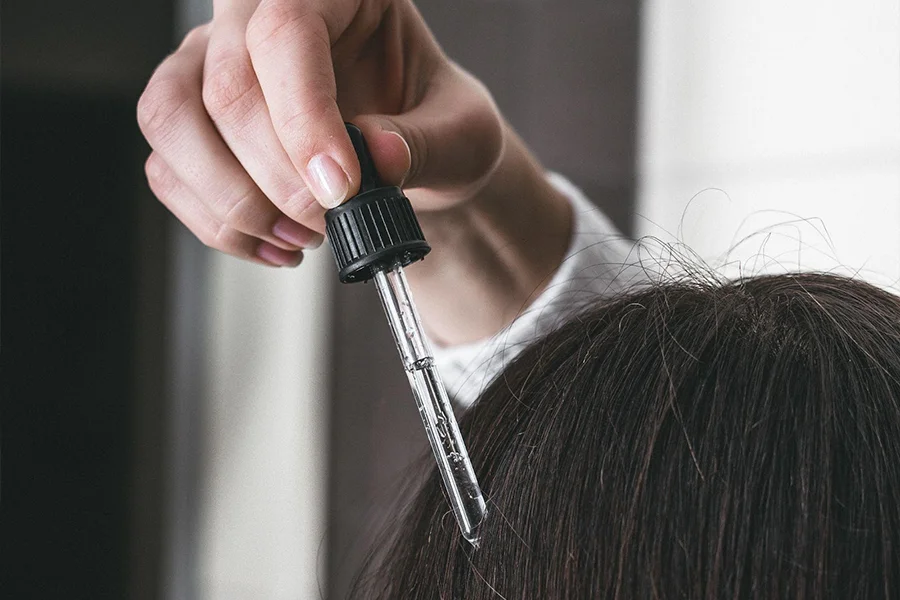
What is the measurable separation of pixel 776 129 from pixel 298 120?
657mm

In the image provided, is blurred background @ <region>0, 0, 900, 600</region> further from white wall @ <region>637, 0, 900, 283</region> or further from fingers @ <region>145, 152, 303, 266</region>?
fingers @ <region>145, 152, 303, 266</region>

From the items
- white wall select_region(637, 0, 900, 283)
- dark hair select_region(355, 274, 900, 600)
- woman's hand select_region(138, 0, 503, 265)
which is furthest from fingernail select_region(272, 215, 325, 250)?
white wall select_region(637, 0, 900, 283)

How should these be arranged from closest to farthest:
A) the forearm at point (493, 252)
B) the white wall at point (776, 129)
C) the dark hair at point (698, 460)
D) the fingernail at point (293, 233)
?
the dark hair at point (698, 460), the fingernail at point (293, 233), the forearm at point (493, 252), the white wall at point (776, 129)

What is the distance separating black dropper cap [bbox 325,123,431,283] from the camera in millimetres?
318

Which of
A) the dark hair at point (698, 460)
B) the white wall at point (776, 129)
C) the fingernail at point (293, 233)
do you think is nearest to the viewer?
the dark hair at point (698, 460)

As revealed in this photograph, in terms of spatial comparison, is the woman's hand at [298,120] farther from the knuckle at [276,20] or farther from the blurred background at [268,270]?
the blurred background at [268,270]

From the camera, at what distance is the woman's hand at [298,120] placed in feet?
1.10

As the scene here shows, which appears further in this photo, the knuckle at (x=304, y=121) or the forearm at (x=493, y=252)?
the forearm at (x=493, y=252)

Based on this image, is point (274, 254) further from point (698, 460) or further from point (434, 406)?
point (698, 460)

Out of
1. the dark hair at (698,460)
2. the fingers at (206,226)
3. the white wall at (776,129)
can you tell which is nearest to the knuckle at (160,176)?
the fingers at (206,226)

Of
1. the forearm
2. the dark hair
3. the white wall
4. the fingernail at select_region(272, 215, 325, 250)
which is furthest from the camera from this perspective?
the white wall

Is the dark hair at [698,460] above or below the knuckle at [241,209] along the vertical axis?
below

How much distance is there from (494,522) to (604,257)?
0.30 meters

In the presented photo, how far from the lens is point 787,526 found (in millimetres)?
Answer: 300
